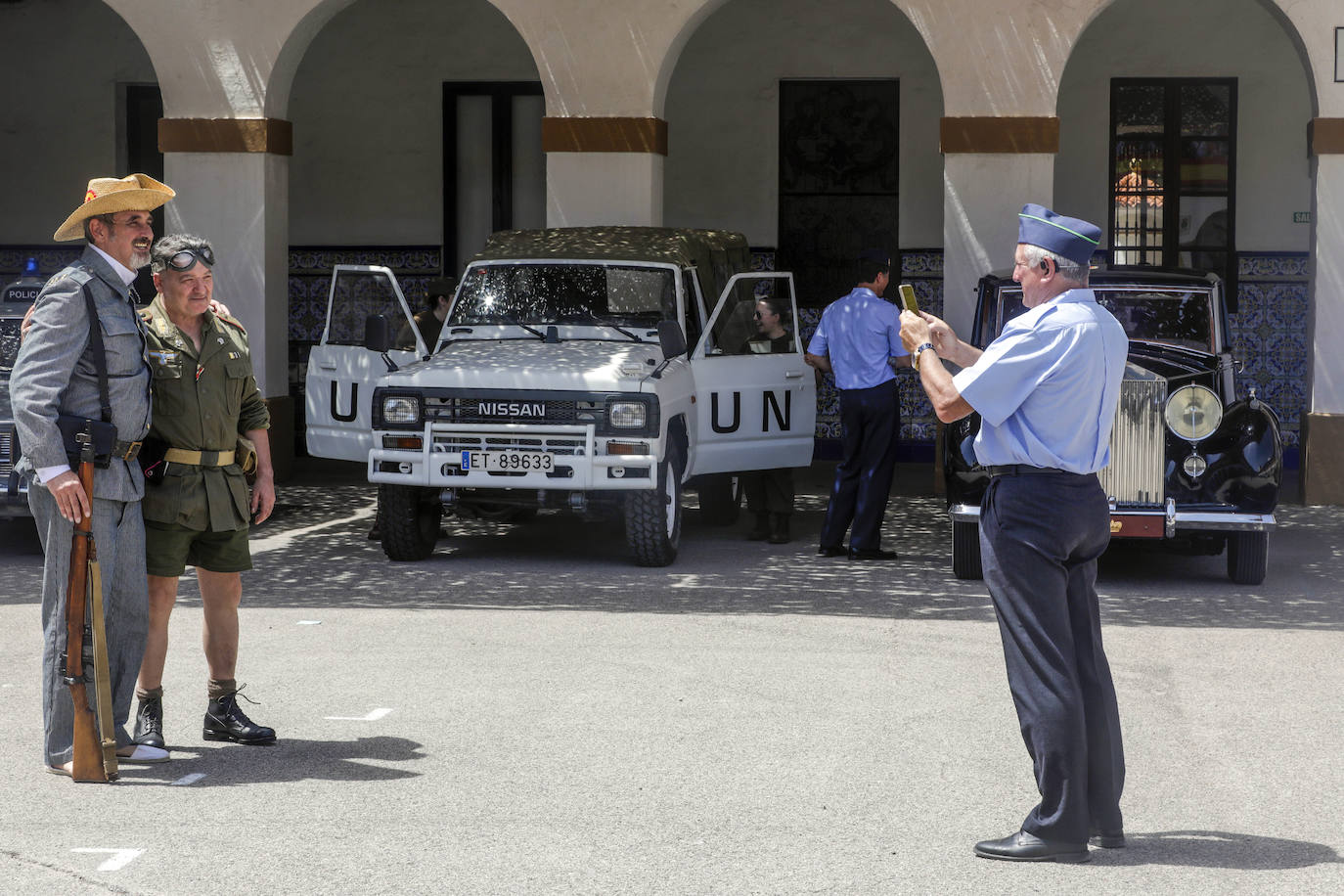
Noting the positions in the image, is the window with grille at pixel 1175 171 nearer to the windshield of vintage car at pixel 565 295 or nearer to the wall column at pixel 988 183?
the wall column at pixel 988 183

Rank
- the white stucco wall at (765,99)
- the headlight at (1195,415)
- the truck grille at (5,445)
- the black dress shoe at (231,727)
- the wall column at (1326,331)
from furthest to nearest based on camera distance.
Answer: the white stucco wall at (765,99)
the wall column at (1326,331)
the truck grille at (5,445)
the headlight at (1195,415)
the black dress shoe at (231,727)

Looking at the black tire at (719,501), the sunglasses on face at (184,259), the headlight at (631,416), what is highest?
the sunglasses on face at (184,259)

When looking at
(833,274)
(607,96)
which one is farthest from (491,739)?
(833,274)

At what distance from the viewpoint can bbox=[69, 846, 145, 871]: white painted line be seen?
5.01 meters

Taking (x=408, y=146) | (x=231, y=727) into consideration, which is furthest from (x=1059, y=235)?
(x=408, y=146)

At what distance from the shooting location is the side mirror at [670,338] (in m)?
10.7

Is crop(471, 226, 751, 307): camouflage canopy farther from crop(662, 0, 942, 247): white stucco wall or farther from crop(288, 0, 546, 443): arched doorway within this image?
crop(288, 0, 546, 443): arched doorway

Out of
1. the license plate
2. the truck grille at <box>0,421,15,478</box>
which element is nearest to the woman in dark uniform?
the license plate

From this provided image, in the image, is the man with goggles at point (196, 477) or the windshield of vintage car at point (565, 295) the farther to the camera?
the windshield of vintage car at point (565, 295)

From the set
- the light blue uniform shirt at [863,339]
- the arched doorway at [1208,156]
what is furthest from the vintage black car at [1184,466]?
the arched doorway at [1208,156]

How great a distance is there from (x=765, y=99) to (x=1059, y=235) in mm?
12176

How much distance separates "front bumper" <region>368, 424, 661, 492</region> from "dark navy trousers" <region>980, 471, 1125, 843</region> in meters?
5.14

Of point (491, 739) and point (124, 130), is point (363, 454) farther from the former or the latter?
point (124, 130)

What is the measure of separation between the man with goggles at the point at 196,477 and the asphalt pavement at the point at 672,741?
27cm
